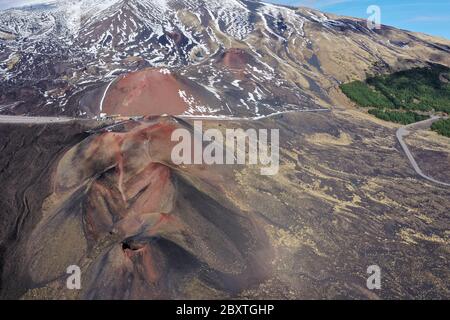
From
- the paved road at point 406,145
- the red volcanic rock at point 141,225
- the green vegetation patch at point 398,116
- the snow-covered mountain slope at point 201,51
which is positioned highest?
the red volcanic rock at point 141,225

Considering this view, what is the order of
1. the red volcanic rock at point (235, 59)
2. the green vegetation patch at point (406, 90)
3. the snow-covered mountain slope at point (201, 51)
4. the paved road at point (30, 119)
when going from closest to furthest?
the paved road at point (30, 119) < the snow-covered mountain slope at point (201, 51) < the green vegetation patch at point (406, 90) < the red volcanic rock at point (235, 59)

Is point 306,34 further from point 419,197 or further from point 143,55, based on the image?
point 419,197

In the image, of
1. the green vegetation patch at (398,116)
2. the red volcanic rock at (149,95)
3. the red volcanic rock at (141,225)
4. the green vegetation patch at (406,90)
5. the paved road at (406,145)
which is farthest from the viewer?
the green vegetation patch at (406,90)

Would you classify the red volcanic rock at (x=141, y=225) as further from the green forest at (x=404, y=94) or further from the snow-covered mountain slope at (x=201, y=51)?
the green forest at (x=404, y=94)

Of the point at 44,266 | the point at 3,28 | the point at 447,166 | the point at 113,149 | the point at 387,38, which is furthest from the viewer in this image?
the point at 387,38

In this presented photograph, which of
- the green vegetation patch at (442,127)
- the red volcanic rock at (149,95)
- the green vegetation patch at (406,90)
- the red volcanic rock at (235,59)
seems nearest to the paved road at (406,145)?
the green vegetation patch at (442,127)
